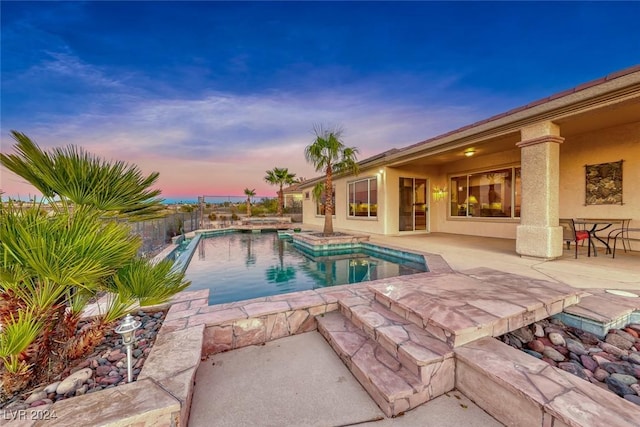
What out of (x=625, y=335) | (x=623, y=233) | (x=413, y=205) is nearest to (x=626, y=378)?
(x=625, y=335)

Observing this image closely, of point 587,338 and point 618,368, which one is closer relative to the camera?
point 618,368

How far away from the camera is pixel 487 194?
931 cm

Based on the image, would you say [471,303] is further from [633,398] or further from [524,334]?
[633,398]

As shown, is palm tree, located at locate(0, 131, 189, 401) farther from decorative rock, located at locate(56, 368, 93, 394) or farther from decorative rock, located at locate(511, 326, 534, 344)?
decorative rock, located at locate(511, 326, 534, 344)

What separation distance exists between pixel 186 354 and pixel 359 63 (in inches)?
467

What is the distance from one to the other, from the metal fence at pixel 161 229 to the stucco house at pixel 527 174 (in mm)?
7225

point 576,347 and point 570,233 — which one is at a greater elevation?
point 570,233

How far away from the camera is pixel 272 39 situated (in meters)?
9.73

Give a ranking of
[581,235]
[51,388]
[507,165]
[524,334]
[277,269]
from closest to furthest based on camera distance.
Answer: [51,388], [524,334], [581,235], [277,269], [507,165]

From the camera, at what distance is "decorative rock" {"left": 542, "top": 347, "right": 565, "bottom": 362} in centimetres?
234

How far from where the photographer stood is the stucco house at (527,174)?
4.98 meters

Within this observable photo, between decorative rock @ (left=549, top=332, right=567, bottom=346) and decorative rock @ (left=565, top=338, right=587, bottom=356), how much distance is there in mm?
41

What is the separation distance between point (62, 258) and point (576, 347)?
4.28 metres

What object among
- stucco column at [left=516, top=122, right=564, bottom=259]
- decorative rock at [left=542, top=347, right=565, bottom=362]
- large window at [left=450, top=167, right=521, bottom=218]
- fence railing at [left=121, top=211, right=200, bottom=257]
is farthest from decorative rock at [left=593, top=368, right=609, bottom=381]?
large window at [left=450, top=167, right=521, bottom=218]
